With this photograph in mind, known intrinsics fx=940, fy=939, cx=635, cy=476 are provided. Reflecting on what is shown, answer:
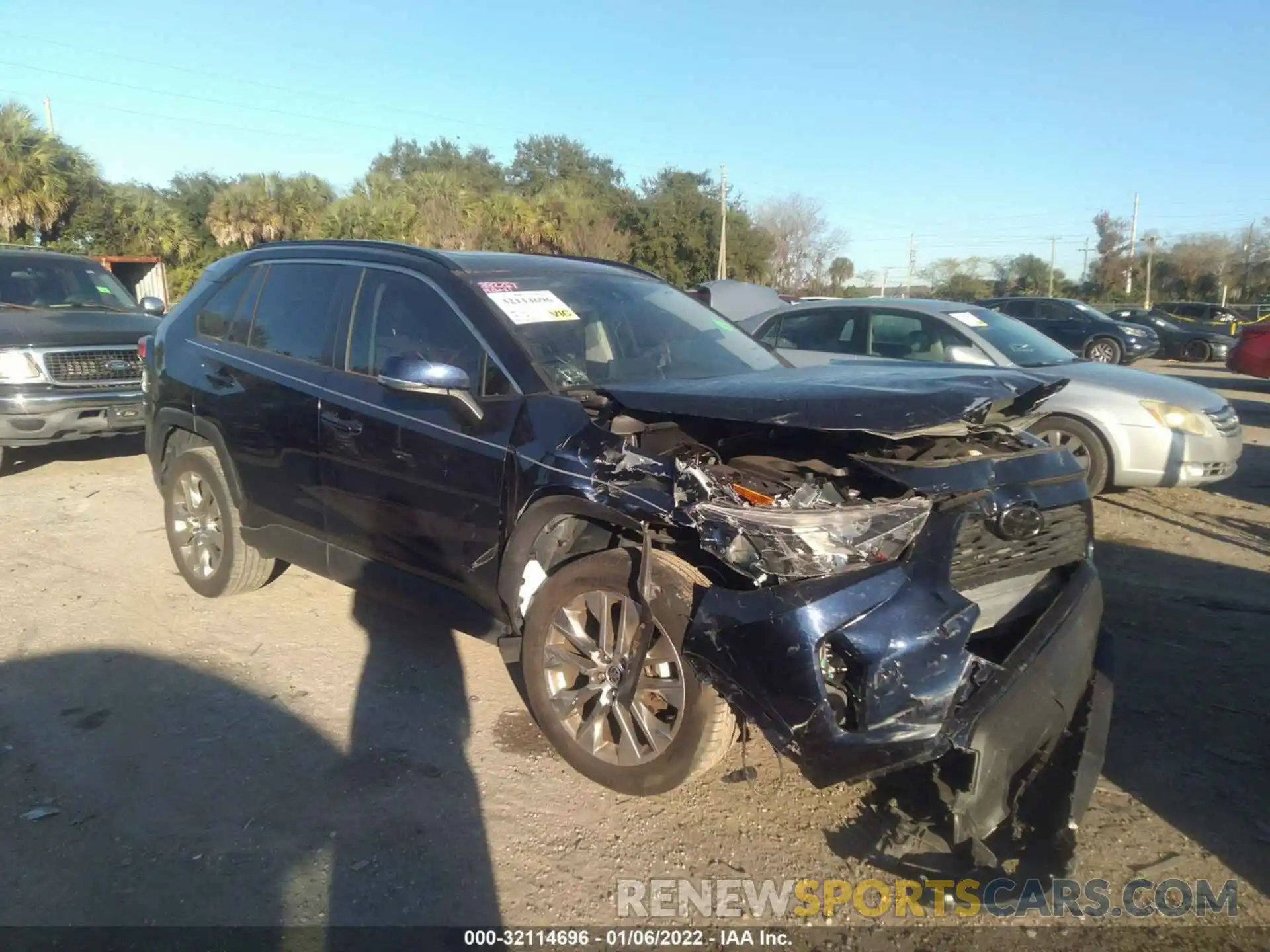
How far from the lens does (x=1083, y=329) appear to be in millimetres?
20938

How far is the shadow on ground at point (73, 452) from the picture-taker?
31.0 ft

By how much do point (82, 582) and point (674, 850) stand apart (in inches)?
178

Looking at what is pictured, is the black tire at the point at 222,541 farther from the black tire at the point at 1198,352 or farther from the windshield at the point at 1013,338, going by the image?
the black tire at the point at 1198,352

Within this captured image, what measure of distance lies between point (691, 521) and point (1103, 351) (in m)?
20.6

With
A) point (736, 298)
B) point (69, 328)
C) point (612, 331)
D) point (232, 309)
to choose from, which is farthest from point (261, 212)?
point (612, 331)

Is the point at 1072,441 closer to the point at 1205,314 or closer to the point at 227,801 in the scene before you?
the point at 227,801

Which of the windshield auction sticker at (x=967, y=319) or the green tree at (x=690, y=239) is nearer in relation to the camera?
the windshield auction sticker at (x=967, y=319)

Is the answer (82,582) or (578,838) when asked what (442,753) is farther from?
(82,582)

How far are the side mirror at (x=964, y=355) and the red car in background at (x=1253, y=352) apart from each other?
9.12 metres

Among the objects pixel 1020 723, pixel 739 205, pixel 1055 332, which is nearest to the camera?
pixel 1020 723

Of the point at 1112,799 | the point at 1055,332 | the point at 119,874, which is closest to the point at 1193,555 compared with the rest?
the point at 1112,799

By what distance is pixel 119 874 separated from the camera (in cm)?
304

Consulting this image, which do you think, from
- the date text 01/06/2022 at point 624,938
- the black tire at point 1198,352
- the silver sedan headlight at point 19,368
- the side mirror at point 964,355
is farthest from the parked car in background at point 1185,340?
the date text 01/06/2022 at point 624,938

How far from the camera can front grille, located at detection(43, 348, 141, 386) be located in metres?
8.39
